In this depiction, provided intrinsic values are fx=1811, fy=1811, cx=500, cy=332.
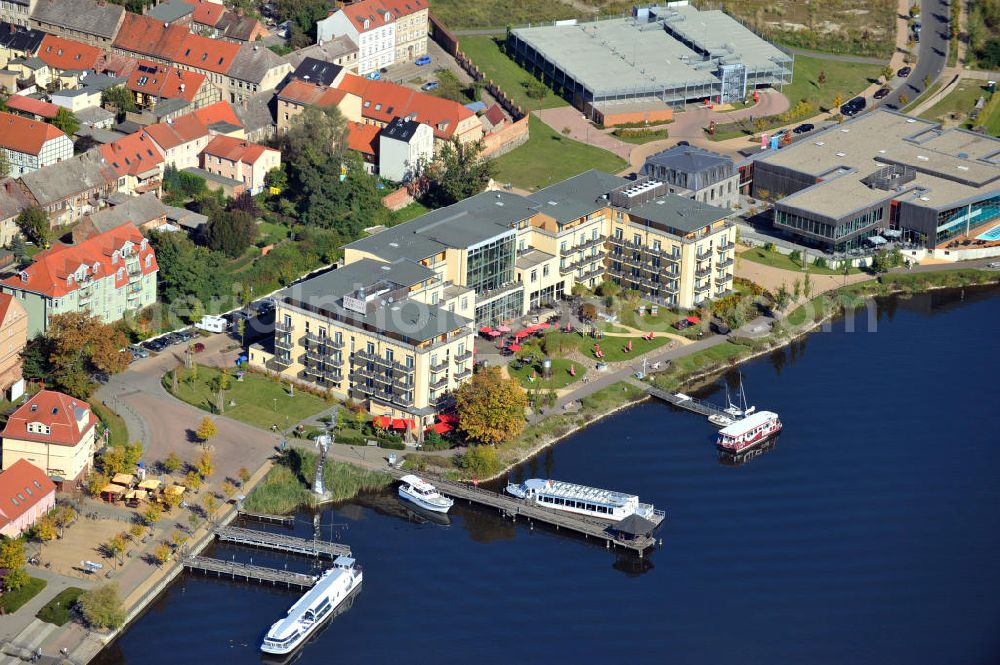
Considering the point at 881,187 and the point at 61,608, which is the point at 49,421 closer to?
the point at 61,608

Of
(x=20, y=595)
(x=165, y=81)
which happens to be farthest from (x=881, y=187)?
(x=20, y=595)

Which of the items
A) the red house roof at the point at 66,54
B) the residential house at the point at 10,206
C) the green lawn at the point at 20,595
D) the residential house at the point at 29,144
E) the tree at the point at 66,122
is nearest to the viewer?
the green lawn at the point at 20,595

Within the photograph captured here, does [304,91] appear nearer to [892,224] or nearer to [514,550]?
[892,224]

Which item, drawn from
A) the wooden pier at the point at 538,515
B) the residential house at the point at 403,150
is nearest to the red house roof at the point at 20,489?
the wooden pier at the point at 538,515

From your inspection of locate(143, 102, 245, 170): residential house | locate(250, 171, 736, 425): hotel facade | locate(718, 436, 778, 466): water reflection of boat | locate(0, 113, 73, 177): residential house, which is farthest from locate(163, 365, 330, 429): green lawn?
locate(143, 102, 245, 170): residential house

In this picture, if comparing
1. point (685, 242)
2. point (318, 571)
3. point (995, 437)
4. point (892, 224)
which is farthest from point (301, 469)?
point (892, 224)

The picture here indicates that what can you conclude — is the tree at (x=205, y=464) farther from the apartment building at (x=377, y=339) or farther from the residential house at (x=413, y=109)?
the residential house at (x=413, y=109)
